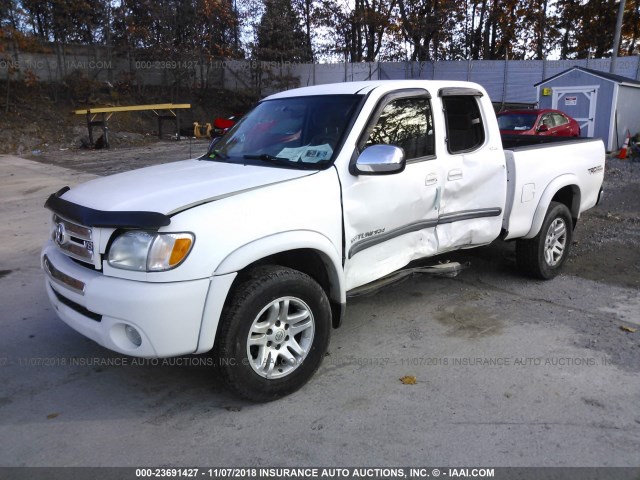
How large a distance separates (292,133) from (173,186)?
45.1 inches

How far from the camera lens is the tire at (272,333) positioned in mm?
3105

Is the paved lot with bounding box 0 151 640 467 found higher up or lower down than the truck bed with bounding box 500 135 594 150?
lower down

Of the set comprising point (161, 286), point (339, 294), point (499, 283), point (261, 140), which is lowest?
point (499, 283)

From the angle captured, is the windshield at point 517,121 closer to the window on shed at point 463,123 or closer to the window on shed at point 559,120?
the window on shed at point 559,120

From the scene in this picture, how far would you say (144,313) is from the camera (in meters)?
2.85

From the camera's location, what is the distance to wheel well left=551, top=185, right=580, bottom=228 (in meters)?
5.85

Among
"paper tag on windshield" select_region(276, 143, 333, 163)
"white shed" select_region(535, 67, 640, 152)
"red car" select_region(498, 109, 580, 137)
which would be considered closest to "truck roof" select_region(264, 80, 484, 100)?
"paper tag on windshield" select_region(276, 143, 333, 163)

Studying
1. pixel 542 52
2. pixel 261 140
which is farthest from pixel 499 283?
pixel 542 52

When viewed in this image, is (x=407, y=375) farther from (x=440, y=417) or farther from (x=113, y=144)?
(x=113, y=144)

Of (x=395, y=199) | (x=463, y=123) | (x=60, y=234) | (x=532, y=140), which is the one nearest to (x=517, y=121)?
(x=532, y=140)

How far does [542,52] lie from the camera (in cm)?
3575

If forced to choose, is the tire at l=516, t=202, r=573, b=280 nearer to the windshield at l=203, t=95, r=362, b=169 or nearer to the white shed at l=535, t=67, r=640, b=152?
the windshield at l=203, t=95, r=362, b=169

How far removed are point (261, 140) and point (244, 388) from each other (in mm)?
1960

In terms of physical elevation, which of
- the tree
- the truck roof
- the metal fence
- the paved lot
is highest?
the tree
